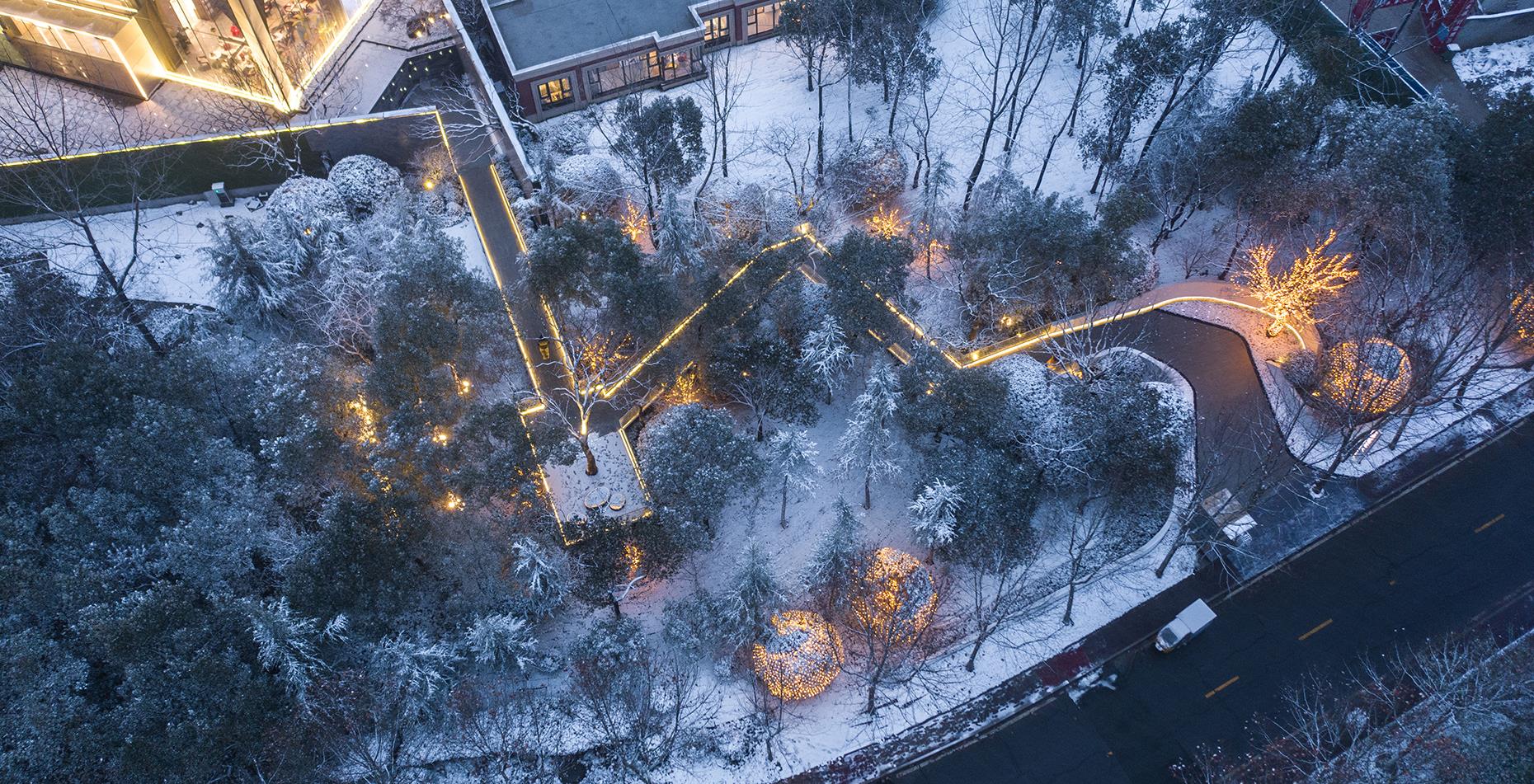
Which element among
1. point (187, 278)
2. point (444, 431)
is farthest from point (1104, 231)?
point (187, 278)

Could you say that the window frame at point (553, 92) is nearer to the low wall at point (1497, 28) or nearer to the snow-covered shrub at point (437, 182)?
the snow-covered shrub at point (437, 182)

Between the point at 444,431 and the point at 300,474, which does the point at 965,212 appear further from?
the point at 300,474

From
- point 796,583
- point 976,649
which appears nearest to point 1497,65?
point 976,649

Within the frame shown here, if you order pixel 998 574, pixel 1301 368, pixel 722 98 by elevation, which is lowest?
pixel 998 574

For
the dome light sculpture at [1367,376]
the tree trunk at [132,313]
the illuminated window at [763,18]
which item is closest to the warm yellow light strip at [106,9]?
the tree trunk at [132,313]

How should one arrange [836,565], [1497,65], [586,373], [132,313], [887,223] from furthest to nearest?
1. [1497,65]
2. [887,223]
3. [132,313]
4. [586,373]
5. [836,565]

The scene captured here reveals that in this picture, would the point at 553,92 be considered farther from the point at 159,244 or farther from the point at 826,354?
the point at 826,354
